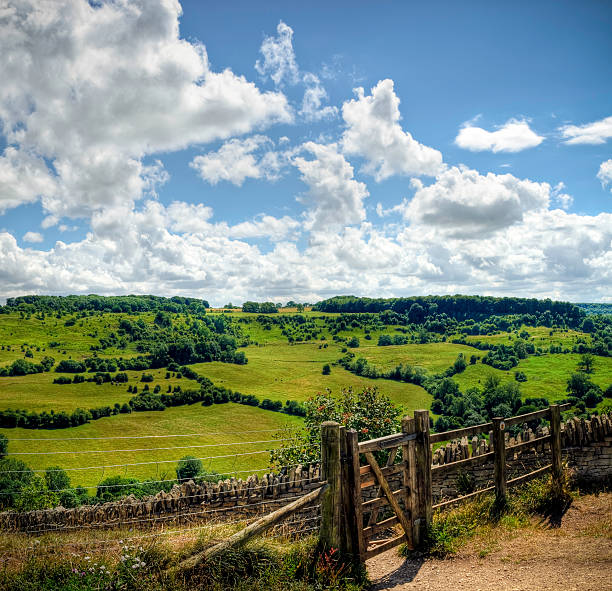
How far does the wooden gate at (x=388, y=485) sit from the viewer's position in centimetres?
605

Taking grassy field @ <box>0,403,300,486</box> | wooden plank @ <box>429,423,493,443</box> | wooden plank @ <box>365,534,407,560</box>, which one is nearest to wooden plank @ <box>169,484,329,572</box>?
wooden plank @ <box>365,534,407,560</box>

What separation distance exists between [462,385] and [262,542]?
113253 mm

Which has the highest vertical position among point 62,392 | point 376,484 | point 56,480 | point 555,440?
point 376,484

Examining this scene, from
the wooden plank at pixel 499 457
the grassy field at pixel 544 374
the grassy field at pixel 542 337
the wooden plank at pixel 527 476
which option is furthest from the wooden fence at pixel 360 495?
the grassy field at pixel 542 337

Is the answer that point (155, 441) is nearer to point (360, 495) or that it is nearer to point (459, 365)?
point (360, 495)

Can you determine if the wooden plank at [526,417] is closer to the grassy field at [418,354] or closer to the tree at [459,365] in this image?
the grassy field at [418,354]

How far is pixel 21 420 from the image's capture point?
85.3 meters

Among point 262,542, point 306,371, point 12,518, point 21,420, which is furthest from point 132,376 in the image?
point 262,542

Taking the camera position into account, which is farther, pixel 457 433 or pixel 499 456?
pixel 499 456

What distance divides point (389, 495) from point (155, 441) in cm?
8280

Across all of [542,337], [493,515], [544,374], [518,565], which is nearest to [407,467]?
[518,565]

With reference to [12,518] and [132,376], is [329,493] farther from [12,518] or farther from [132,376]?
[132,376]

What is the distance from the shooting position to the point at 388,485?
6.83m

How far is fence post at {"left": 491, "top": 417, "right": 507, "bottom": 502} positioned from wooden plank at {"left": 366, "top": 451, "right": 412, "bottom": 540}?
7.93ft
